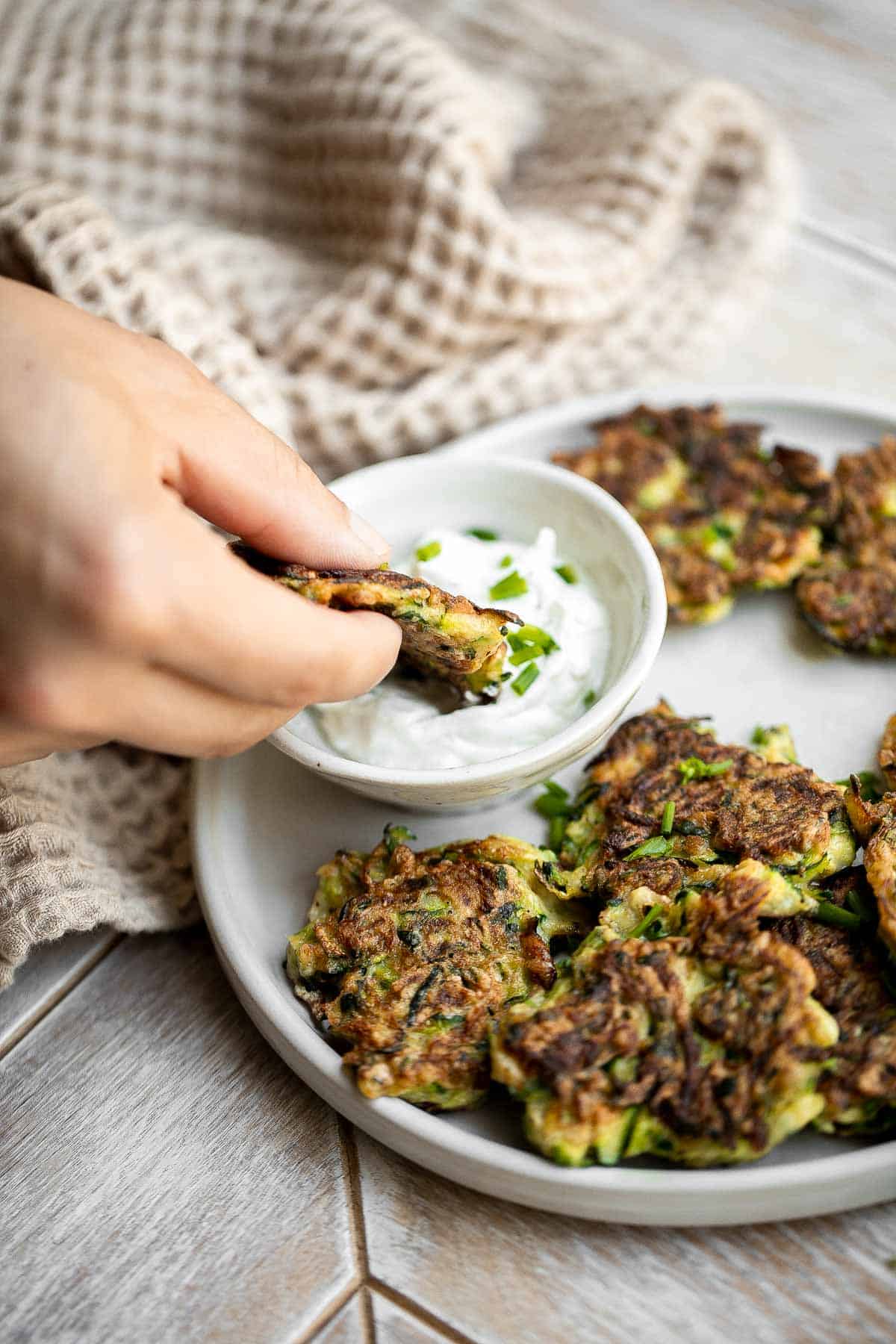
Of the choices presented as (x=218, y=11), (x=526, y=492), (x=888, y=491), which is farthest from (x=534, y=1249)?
(x=218, y=11)

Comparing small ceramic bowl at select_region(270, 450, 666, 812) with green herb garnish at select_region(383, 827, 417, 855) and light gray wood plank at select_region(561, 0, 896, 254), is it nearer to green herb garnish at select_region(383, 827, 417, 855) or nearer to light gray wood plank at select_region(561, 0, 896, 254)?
green herb garnish at select_region(383, 827, 417, 855)

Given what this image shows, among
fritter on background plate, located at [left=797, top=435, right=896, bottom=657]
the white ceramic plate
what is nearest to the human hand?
the white ceramic plate

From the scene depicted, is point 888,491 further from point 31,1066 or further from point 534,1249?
point 31,1066


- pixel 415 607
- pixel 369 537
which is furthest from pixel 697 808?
pixel 369 537

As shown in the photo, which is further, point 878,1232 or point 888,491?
point 888,491

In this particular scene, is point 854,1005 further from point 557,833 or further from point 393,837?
point 393,837
